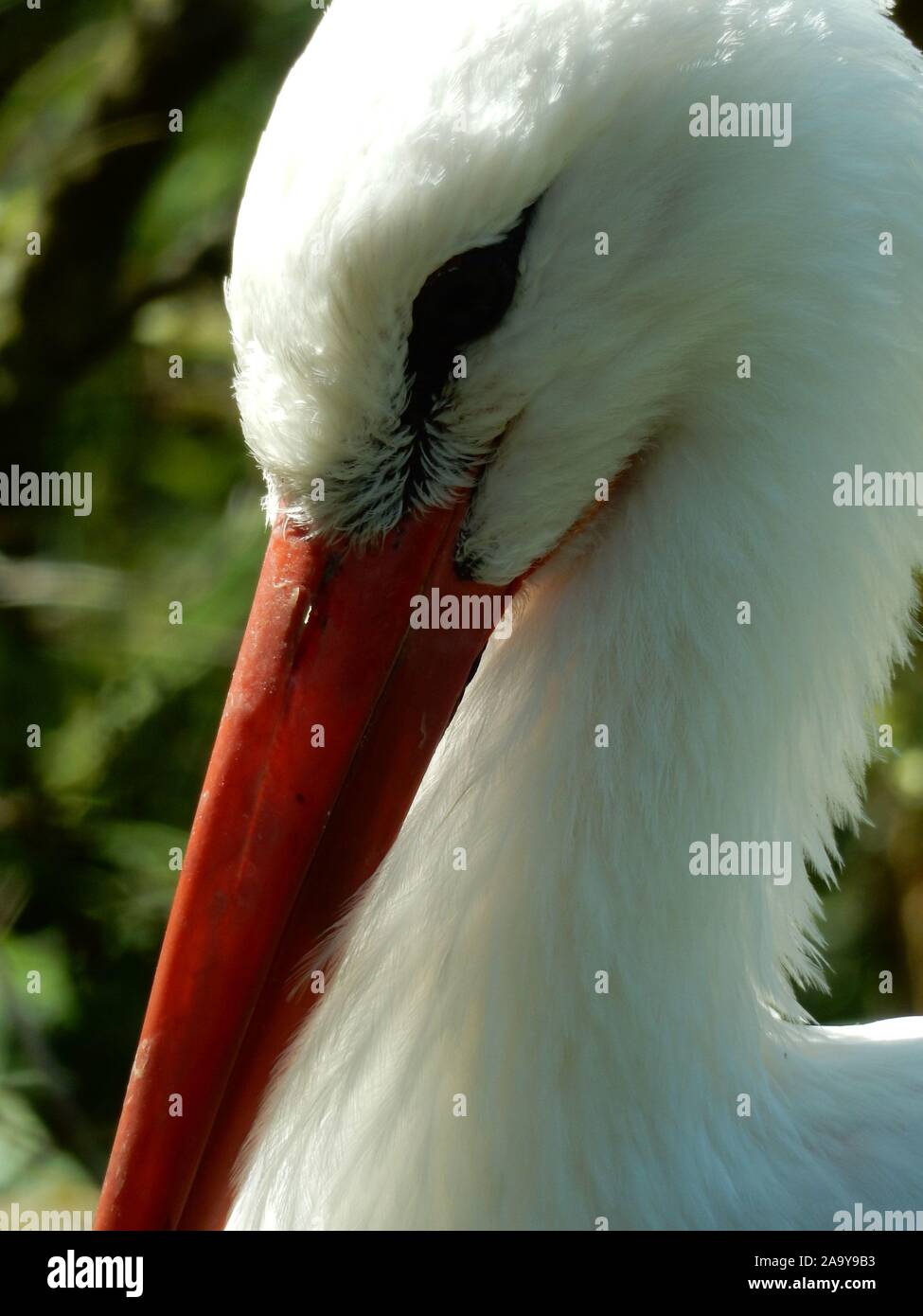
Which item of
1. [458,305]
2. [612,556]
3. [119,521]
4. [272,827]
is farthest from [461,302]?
[119,521]

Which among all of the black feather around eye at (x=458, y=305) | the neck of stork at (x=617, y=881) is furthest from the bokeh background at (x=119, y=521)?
the black feather around eye at (x=458, y=305)

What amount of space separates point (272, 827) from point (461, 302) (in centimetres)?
Answer: 42

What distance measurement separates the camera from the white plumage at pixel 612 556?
1111 millimetres

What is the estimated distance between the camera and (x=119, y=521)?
2.75 meters

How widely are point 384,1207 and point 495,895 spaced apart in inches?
11.6

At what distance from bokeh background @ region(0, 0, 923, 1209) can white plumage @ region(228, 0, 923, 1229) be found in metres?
1.16

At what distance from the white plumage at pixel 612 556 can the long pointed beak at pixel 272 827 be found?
48mm

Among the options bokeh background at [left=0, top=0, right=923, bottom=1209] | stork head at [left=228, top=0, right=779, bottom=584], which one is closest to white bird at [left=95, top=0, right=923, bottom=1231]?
stork head at [left=228, top=0, right=779, bottom=584]

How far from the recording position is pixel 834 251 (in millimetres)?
1161

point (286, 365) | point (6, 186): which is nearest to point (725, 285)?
point (286, 365)

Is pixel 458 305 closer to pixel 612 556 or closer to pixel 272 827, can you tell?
pixel 612 556

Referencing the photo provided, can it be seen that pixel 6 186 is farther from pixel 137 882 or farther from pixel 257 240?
pixel 257 240

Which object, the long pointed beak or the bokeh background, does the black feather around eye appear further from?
the bokeh background

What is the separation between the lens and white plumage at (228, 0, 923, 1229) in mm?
1111
